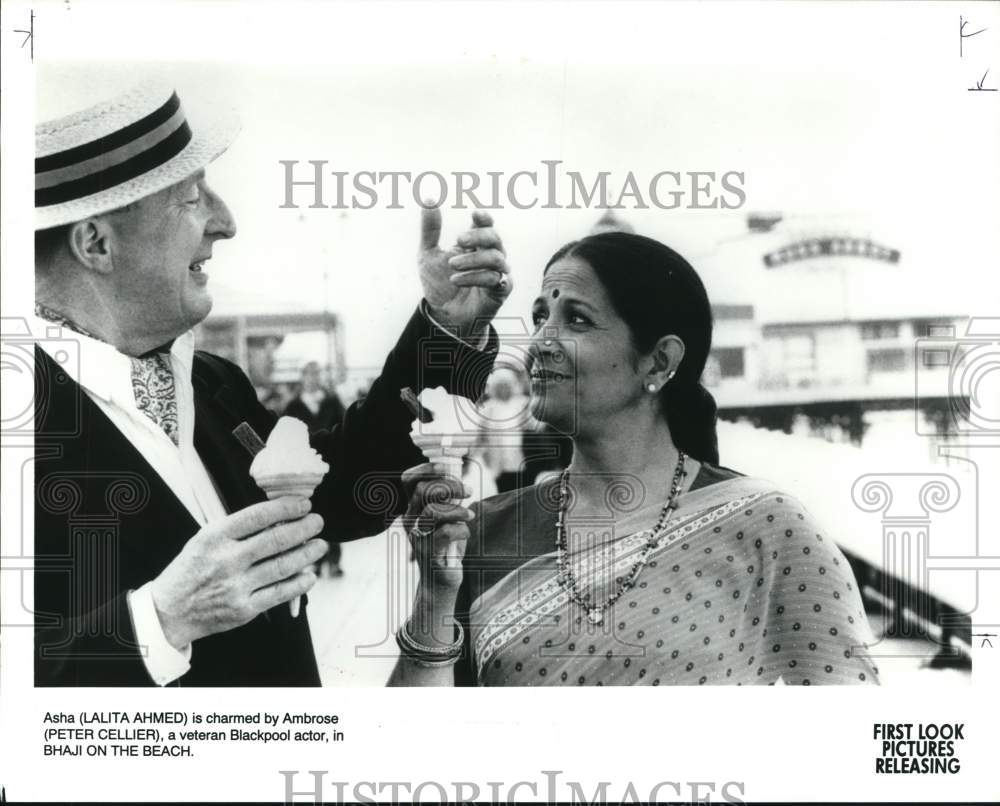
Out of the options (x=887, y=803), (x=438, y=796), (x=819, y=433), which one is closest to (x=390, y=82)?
(x=819, y=433)

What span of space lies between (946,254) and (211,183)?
1.99 metres

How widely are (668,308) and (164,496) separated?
4.70ft

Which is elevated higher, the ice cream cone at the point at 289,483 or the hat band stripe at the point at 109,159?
the hat band stripe at the point at 109,159

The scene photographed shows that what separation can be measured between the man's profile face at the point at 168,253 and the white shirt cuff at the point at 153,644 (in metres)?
0.70

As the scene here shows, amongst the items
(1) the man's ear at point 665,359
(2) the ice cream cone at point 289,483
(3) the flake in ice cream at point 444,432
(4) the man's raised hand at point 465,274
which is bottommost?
(2) the ice cream cone at point 289,483

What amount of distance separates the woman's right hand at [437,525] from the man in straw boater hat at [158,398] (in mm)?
50

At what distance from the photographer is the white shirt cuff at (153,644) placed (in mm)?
3037

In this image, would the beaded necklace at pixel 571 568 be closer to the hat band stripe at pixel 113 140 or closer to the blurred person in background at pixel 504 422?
the blurred person in background at pixel 504 422

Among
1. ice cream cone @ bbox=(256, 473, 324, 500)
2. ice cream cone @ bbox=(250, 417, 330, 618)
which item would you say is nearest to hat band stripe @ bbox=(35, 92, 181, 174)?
ice cream cone @ bbox=(250, 417, 330, 618)

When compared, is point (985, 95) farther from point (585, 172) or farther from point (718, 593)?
point (718, 593)

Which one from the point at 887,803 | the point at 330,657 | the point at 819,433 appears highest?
the point at 819,433

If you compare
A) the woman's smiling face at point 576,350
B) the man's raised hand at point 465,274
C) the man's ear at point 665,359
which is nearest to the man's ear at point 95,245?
the man's raised hand at point 465,274

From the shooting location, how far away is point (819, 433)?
3100mm

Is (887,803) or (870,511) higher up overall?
(870,511)
